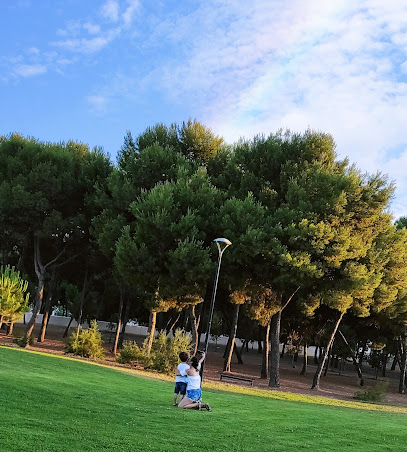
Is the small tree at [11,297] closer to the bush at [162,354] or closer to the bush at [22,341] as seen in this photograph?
the bush at [22,341]

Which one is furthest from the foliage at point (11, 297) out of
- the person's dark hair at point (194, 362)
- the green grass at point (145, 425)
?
the person's dark hair at point (194, 362)

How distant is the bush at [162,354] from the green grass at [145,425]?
10417 mm

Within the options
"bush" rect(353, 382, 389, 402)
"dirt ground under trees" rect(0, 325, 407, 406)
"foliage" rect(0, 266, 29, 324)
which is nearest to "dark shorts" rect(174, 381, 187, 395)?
"dirt ground under trees" rect(0, 325, 407, 406)

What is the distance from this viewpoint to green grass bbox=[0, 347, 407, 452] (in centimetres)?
635

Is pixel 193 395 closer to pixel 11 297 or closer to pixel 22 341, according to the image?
pixel 11 297

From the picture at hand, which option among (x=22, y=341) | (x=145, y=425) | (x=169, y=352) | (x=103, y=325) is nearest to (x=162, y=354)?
(x=169, y=352)

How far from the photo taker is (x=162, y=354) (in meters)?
23.4

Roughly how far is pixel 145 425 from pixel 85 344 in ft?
60.1

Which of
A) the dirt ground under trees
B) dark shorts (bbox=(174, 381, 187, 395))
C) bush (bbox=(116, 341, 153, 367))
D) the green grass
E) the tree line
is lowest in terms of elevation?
the dirt ground under trees

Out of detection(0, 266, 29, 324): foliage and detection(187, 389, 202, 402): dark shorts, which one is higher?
detection(0, 266, 29, 324): foliage

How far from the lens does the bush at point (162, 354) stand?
23.3 meters

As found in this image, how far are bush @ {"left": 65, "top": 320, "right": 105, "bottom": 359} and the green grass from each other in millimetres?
12719

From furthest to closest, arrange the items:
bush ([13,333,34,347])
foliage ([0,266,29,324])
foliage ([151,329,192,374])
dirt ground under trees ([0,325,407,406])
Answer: dirt ground under trees ([0,325,407,406]) < bush ([13,333,34,347]) < foliage ([0,266,29,324]) < foliage ([151,329,192,374])

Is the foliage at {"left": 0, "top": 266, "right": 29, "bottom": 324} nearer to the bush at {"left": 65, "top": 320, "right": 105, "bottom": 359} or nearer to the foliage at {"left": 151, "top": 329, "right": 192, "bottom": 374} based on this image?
the bush at {"left": 65, "top": 320, "right": 105, "bottom": 359}
